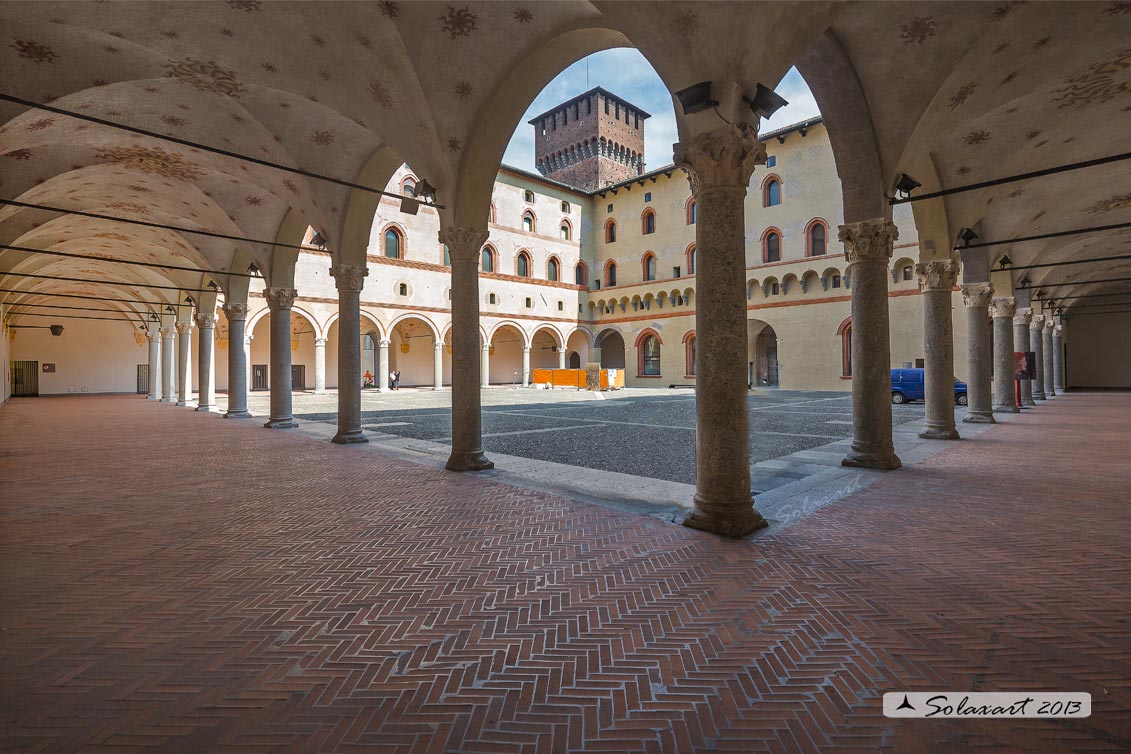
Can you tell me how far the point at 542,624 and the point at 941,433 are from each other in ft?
33.2

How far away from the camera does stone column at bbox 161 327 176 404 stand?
2473cm

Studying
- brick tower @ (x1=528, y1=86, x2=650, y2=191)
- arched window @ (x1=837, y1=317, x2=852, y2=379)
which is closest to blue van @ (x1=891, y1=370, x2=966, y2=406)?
arched window @ (x1=837, y1=317, x2=852, y2=379)

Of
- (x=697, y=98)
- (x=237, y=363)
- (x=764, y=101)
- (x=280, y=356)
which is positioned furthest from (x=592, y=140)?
→ (x=697, y=98)

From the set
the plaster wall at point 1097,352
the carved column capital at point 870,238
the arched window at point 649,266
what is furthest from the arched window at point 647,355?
the carved column capital at point 870,238

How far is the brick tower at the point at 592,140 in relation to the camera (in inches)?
1871

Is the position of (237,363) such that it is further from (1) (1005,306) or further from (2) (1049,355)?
(2) (1049,355)

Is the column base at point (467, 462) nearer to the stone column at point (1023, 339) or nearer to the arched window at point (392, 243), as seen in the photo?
the stone column at point (1023, 339)

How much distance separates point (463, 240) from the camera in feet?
25.5

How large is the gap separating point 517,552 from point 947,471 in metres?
6.32

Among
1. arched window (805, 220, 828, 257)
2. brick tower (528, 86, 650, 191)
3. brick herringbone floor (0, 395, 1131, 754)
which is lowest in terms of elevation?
brick herringbone floor (0, 395, 1131, 754)

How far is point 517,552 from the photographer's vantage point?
416cm

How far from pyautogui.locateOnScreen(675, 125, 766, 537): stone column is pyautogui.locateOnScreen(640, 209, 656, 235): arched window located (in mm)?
33525

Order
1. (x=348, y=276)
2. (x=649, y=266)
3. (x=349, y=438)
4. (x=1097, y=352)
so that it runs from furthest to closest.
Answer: (x=649, y=266)
(x=1097, y=352)
(x=348, y=276)
(x=349, y=438)

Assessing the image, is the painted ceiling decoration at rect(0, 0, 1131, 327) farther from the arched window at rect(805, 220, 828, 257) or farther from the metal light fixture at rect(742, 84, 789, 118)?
the arched window at rect(805, 220, 828, 257)
